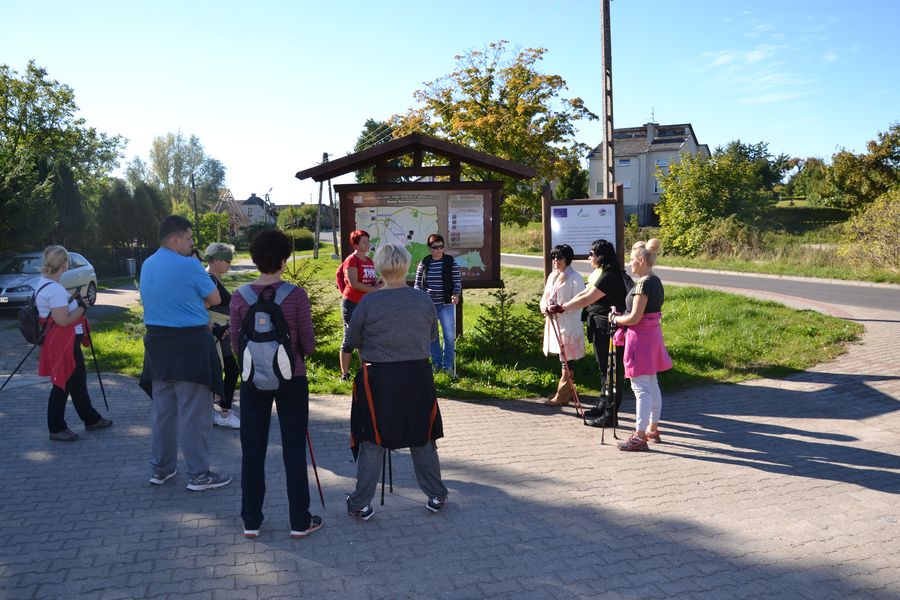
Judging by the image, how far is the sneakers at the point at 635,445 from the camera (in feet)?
19.9

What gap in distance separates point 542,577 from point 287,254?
94.9 inches

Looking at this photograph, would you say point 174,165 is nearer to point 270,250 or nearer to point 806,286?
point 806,286

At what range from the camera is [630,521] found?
4.57 metres

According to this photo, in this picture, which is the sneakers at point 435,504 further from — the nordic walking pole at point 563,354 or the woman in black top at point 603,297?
the nordic walking pole at point 563,354

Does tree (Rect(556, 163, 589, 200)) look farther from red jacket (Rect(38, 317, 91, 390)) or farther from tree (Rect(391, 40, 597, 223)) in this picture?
red jacket (Rect(38, 317, 91, 390))

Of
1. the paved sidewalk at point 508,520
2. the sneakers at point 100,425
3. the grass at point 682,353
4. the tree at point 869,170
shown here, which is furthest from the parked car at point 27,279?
the tree at point 869,170

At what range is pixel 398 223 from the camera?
9680 mm

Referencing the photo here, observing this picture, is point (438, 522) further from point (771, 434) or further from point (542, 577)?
point (771, 434)

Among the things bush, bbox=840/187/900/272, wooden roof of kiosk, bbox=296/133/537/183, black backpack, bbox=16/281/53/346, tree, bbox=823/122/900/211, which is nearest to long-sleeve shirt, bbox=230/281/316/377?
black backpack, bbox=16/281/53/346

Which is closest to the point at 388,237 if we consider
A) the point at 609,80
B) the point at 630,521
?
the point at 630,521

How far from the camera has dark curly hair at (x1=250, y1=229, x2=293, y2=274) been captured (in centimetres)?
422

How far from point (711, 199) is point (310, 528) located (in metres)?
33.8

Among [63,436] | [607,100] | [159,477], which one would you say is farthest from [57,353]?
[607,100]

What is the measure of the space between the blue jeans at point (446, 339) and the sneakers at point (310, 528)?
→ 4.16 meters
